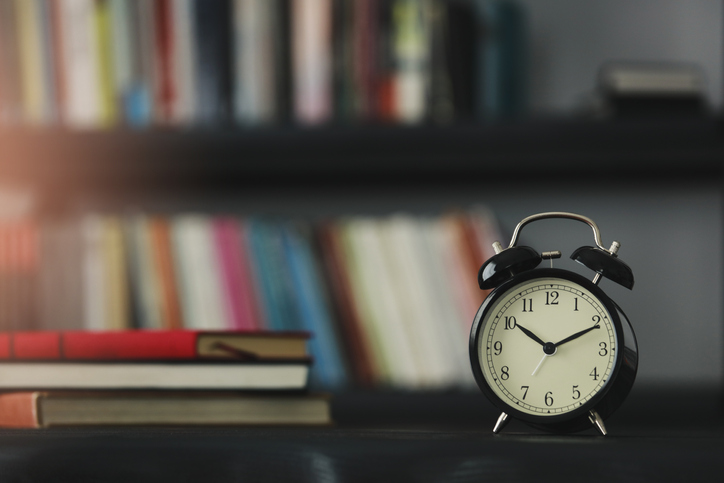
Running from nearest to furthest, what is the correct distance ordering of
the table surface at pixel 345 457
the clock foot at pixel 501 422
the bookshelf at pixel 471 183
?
1. the table surface at pixel 345 457
2. the clock foot at pixel 501 422
3. the bookshelf at pixel 471 183

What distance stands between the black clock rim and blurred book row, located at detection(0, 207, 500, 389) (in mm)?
618

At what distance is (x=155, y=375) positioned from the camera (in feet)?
2.21

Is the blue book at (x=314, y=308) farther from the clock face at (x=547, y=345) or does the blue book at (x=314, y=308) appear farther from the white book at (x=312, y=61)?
the clock face at (x=547, y=345)

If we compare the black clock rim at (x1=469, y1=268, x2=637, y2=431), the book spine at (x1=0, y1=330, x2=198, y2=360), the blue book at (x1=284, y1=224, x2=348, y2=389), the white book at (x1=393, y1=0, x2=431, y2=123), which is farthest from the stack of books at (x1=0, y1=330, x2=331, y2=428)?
the white book at (x1=393, y1=0, x2=431, y2=123)

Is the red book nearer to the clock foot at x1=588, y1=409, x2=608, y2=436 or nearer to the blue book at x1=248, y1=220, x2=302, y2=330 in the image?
the clock foot at x1=588, y1=409, x2=608, y2=436

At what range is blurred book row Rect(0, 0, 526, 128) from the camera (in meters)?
1.23

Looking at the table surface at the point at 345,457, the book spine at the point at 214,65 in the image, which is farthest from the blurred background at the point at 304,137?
the table surface at the point at 345,457

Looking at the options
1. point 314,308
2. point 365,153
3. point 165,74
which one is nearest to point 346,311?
point 314,308

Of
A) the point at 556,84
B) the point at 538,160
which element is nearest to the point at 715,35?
the point at 556,84

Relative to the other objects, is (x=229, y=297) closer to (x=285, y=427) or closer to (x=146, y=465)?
(x=285, y=427)

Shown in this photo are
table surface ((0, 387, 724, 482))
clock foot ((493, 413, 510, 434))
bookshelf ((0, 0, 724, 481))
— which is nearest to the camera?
table surface ((0, 387, 724, 482))

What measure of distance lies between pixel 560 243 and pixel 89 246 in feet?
3.04

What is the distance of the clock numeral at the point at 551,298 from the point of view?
0.64m

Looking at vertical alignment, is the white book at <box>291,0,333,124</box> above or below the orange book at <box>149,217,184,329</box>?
above
